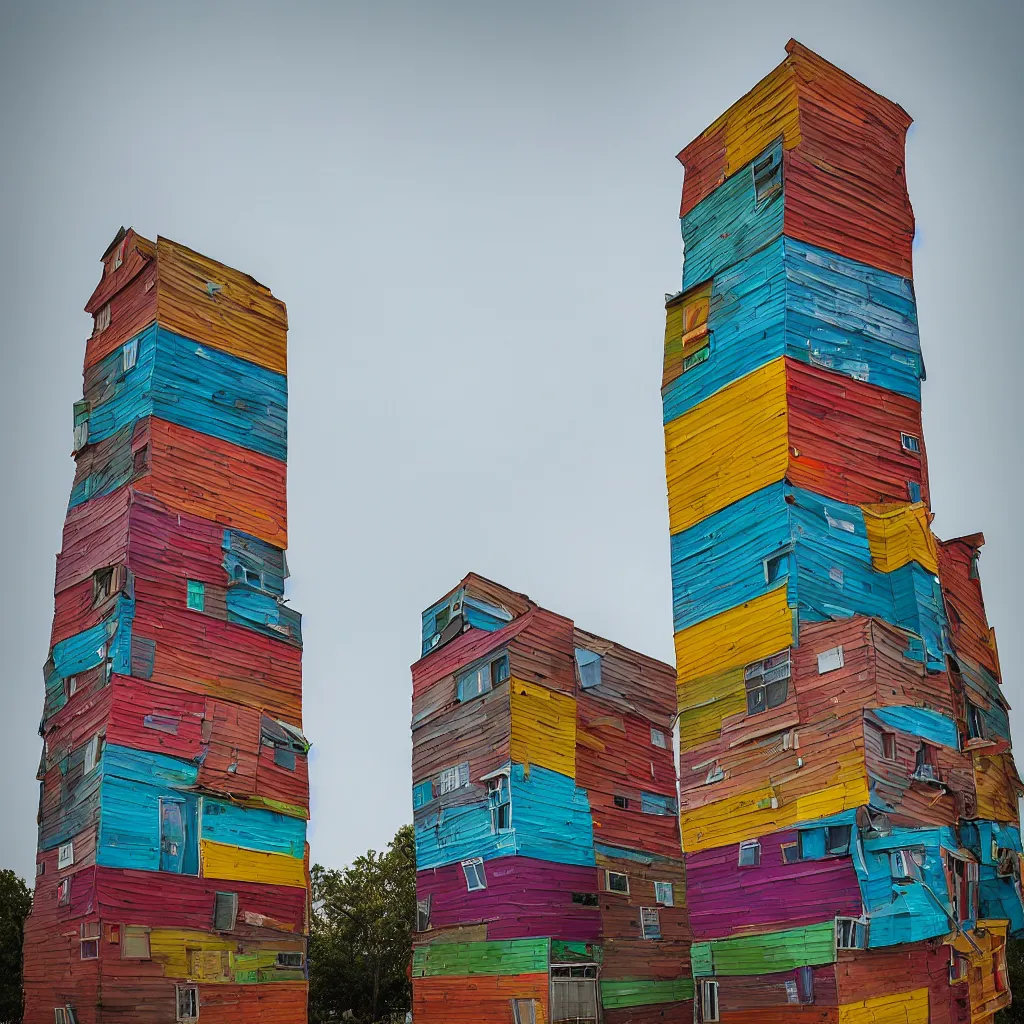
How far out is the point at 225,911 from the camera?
143 feet

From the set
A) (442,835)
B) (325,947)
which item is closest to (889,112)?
(442,835)

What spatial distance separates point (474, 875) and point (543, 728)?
18.8 feet

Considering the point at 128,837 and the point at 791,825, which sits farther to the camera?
the point at 128,837

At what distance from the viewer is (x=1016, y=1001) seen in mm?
60906

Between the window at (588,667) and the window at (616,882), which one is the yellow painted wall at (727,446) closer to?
the window at (588,667)

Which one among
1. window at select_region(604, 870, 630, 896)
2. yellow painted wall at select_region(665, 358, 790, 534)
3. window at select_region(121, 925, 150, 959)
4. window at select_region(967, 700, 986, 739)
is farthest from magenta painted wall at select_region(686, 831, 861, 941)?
window at select_region(121, 925, 150, 959)

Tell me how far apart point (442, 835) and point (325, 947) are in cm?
1999

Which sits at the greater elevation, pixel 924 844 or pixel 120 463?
pixel 120 463

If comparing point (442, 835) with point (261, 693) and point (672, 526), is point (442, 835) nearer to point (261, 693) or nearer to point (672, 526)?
point (261, 693)

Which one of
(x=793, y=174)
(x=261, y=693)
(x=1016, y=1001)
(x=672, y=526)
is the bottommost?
(x=1016, y=1001)

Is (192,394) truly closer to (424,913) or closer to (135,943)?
(135,943)

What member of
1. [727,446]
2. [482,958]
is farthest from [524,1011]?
[727,446]

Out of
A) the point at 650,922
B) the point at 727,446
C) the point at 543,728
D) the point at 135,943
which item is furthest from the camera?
the point at 650,922

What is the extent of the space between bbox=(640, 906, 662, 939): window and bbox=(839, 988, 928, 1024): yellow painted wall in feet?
45.7
